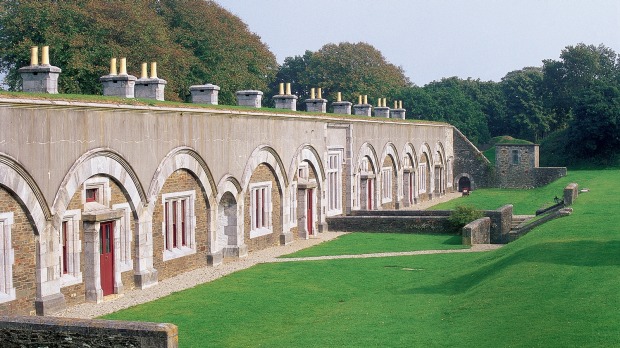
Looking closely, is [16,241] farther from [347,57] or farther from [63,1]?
[347,57]

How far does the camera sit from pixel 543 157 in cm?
7244

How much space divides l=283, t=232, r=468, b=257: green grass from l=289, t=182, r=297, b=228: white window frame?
1.73m

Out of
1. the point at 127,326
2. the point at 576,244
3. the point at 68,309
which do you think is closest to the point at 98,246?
the point at 68,309

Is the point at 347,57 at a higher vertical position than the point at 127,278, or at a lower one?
higher

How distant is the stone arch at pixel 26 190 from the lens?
18.5 m

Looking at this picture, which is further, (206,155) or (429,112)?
(429,112)

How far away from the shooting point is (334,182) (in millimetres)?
39156

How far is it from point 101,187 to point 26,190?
2970 millimetres

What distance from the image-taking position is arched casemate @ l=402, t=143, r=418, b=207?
50031mm

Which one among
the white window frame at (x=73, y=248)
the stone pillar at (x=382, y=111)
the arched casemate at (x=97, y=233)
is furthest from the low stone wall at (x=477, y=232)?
the stone pillar at (x=382, y=111)

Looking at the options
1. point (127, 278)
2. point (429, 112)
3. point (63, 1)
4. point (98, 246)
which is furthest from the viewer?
point (429, 112)

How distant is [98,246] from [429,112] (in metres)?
62.2

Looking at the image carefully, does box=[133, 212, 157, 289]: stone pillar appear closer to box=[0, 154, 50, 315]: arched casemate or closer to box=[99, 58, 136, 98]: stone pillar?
box=[0, 154, 50, 315]: arched casemate

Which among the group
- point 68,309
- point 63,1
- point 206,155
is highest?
point 63,1
